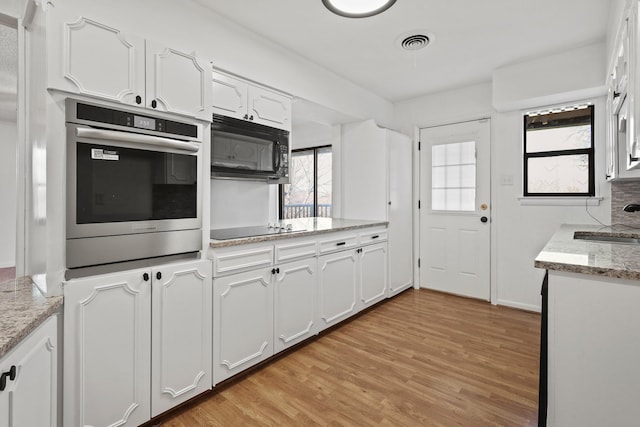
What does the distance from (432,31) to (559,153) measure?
74.3 inches

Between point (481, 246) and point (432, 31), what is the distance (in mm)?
2396

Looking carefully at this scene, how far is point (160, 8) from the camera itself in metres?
1.96

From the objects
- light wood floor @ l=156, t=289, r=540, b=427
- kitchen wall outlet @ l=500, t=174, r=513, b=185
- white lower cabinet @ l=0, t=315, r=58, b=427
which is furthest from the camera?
Result: kitchen wall outlet @ l=500, t=174, r=513, b=185

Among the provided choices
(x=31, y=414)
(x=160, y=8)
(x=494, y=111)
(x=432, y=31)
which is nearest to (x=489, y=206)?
(x=494, y=111)

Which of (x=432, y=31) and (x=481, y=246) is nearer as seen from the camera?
(x=432, y=31)

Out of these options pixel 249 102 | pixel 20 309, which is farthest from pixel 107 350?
pixel 249 102

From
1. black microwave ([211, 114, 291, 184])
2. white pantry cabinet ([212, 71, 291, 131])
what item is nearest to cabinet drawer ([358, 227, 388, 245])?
black microwave ([211, 114, 291, 184])

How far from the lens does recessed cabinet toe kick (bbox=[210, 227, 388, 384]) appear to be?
1.97 m

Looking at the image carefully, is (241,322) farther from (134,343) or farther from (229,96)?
(229,96)

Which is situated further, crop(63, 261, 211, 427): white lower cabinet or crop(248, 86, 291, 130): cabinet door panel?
crop(248, 86, 291, 130): cabinet door panel

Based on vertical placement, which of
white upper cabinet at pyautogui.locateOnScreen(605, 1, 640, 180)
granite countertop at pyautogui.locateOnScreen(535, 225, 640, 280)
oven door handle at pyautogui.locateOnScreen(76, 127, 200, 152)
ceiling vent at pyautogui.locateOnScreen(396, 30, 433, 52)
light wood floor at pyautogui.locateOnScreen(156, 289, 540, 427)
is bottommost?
light wood floor at pyautogui.locateOnScreen(156, 289, 540, 427)

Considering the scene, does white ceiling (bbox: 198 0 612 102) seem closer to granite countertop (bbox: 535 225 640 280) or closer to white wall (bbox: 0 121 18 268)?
white wall (bbox: 0 121 18 268)

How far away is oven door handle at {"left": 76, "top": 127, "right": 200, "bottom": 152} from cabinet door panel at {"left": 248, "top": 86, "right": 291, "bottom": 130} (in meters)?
0.77

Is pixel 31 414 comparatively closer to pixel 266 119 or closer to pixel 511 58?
pixel 266 119
